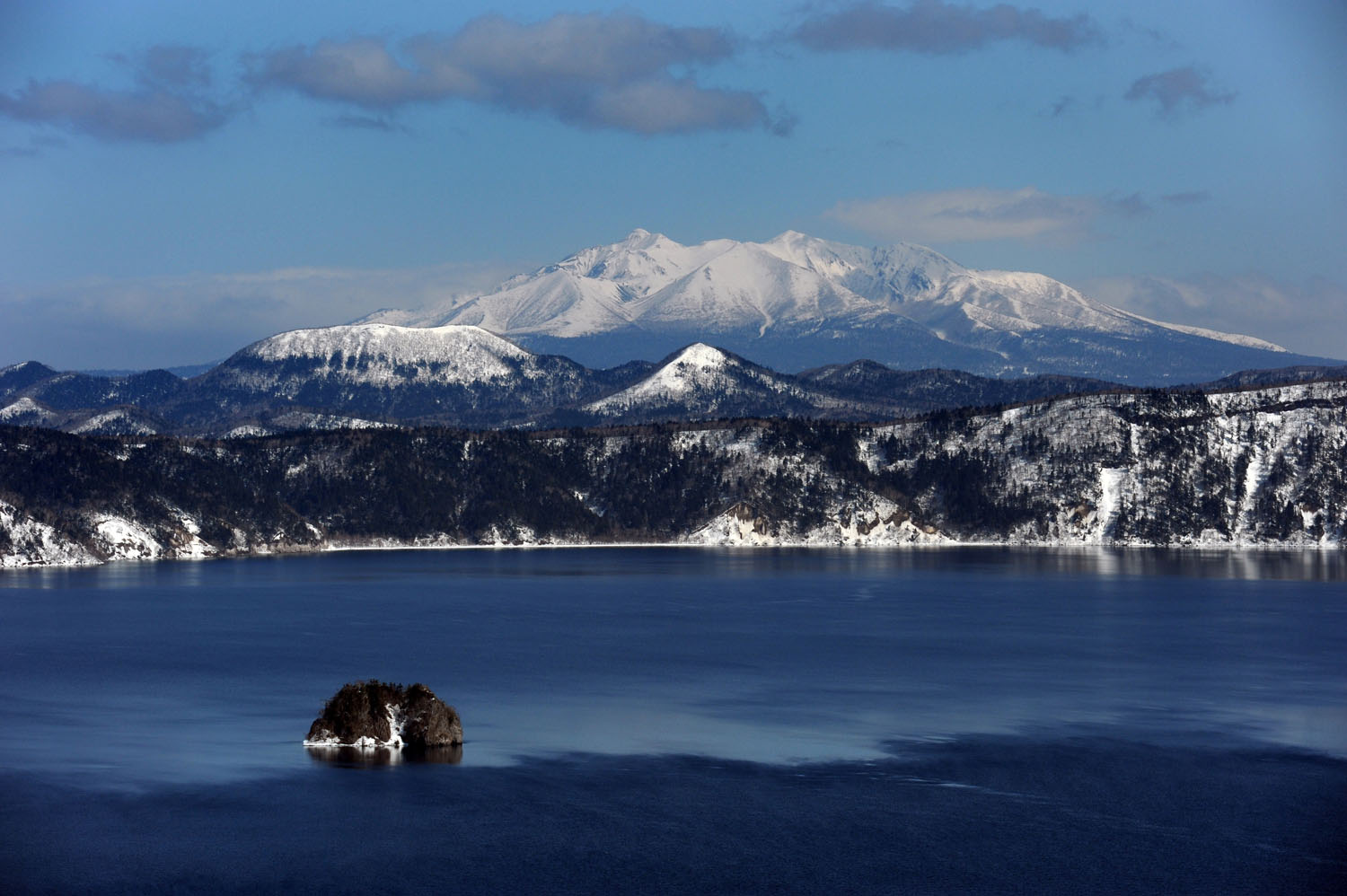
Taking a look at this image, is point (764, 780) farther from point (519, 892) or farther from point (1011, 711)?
point (1011, 711)

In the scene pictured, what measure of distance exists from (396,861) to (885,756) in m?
27.8

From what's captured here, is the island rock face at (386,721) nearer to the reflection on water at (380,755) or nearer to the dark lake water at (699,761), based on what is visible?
the reflection on water at (380,755)

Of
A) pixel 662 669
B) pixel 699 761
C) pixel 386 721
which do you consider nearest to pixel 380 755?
pixel 386 721

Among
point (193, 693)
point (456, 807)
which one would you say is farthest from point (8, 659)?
point (456, 807)

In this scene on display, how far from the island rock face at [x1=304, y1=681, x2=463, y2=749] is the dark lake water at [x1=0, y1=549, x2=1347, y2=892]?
7.05 ft

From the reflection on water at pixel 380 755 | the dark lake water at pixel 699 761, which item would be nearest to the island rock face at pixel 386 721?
the reflection on water at pixel 380 755

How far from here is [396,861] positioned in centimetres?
6050

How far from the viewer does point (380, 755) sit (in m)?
79.2

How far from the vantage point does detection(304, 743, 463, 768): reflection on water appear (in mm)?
77312

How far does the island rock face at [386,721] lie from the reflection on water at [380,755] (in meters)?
0.48

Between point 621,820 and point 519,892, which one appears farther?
point 621,820

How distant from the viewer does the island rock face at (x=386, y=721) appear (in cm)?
8125

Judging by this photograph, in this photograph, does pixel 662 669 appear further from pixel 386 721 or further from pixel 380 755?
pixel 380 755

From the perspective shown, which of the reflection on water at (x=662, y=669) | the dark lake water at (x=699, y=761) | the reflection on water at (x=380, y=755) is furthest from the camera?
the reflection on water at (x=662, y=669)
